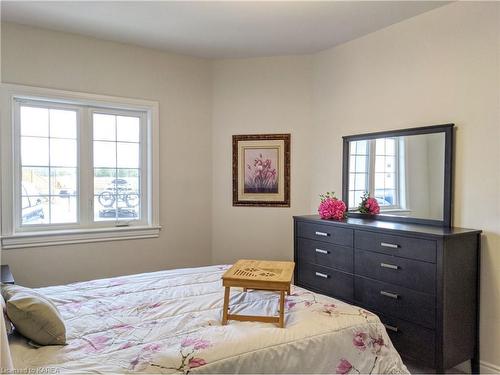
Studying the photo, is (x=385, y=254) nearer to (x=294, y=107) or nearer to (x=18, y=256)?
(x=294, y=107)

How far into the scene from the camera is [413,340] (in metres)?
2.41

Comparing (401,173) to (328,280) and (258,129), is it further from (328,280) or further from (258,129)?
(258,129)

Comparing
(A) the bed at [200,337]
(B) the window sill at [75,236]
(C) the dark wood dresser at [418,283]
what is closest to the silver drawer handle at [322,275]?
(C) the dark wood dresser at [418,283]

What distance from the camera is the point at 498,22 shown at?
2.43 metres

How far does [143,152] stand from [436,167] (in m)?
2.65

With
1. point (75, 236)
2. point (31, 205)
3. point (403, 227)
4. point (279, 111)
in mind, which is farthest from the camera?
point (279, 111)

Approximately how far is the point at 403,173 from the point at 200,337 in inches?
83.0

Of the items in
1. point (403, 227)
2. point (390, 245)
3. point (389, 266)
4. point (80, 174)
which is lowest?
point (389, 266)

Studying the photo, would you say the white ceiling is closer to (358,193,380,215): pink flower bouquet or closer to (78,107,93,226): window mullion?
(78,107,93,226): window mullion

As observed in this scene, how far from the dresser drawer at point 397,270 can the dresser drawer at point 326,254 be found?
0.08 meters

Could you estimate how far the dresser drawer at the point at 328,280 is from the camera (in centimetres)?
284

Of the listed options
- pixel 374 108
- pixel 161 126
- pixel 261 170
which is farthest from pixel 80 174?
pixel 374 108

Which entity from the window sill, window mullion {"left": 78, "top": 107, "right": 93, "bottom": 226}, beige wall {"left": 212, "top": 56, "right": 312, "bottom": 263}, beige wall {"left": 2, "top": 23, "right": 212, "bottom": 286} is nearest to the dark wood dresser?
beige wall {"left": 212, "top": 56, "right": 312, "bottom": 263}

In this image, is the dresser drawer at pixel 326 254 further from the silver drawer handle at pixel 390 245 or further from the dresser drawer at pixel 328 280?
the silver drawer handle at pixel 390 245
